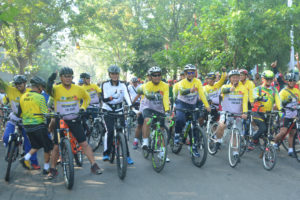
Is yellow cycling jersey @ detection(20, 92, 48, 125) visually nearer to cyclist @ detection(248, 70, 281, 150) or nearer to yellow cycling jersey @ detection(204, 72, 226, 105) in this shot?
cyclist @ detection(248, 70, 281, 150)

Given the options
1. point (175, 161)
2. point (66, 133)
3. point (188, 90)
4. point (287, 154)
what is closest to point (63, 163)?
point (66, 133)

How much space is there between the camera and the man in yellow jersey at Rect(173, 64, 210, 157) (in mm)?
7523

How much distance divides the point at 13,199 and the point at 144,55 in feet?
87.7

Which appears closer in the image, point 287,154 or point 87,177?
point 87,177

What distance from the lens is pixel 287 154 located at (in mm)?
8219

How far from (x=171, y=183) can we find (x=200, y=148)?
1.28 metres

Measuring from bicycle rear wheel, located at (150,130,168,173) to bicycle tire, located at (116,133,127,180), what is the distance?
0.85 metres

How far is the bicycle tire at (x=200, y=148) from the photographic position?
21.5ft

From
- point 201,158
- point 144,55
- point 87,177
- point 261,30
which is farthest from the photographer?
point 144,55

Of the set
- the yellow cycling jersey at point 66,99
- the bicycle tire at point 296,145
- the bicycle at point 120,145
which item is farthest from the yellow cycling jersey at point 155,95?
the bicycle tire at point 296,145

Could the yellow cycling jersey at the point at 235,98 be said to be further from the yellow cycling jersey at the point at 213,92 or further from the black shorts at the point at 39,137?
the black shorts at the point at 39,137

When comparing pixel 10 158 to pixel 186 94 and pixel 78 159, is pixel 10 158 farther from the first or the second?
pixel 186 94

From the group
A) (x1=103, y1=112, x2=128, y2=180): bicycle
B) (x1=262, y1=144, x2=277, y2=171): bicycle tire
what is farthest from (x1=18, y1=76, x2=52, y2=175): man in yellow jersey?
(x1=262, y1=144, x2=277, y2=171): bicycle tire

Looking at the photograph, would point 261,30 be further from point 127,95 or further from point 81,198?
point 81,198
